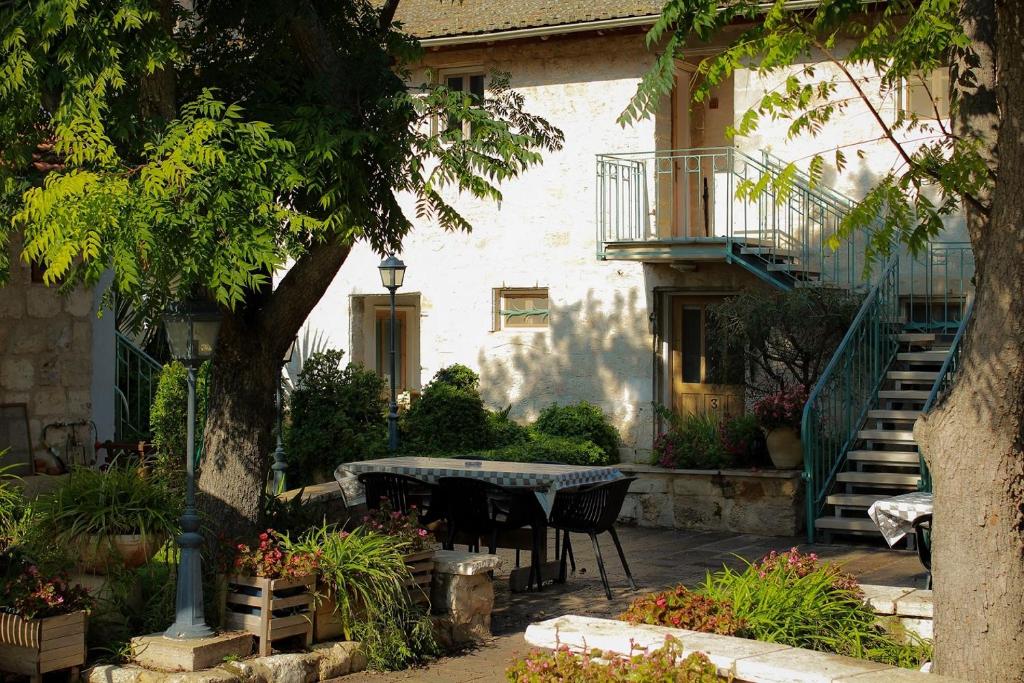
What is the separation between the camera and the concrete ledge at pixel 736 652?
16.4ft

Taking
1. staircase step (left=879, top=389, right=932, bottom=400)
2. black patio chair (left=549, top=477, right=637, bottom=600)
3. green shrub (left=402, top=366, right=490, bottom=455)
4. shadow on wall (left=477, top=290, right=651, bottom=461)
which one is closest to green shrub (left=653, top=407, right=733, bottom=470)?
shadow on wall (left=477, top=290, right=651, bottom=461)

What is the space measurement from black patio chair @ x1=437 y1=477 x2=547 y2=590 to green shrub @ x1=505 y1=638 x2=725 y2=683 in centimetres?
402

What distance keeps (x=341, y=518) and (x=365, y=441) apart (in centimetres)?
446

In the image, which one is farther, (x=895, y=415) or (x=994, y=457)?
(x=895, y=415)

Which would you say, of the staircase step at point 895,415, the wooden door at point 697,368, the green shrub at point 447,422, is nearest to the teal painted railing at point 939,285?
the staircase step at point 895,415

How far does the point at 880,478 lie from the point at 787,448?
1040 mm

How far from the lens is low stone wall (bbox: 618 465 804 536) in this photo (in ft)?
41.3

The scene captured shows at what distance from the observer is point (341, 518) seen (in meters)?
9.91

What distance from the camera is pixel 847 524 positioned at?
12.0 meters

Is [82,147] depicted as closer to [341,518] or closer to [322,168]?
[322,168]

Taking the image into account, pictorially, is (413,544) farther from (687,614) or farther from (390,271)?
(390,271)

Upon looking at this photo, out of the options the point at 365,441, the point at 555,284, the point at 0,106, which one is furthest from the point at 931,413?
the point at 555,284

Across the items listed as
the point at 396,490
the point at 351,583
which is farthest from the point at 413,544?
the point at 396,490

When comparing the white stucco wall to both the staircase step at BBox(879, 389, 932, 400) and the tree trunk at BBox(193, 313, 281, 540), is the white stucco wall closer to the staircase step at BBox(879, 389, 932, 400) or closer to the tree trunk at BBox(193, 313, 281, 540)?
the staircase step at BBox(879, 389, 932, 400)
